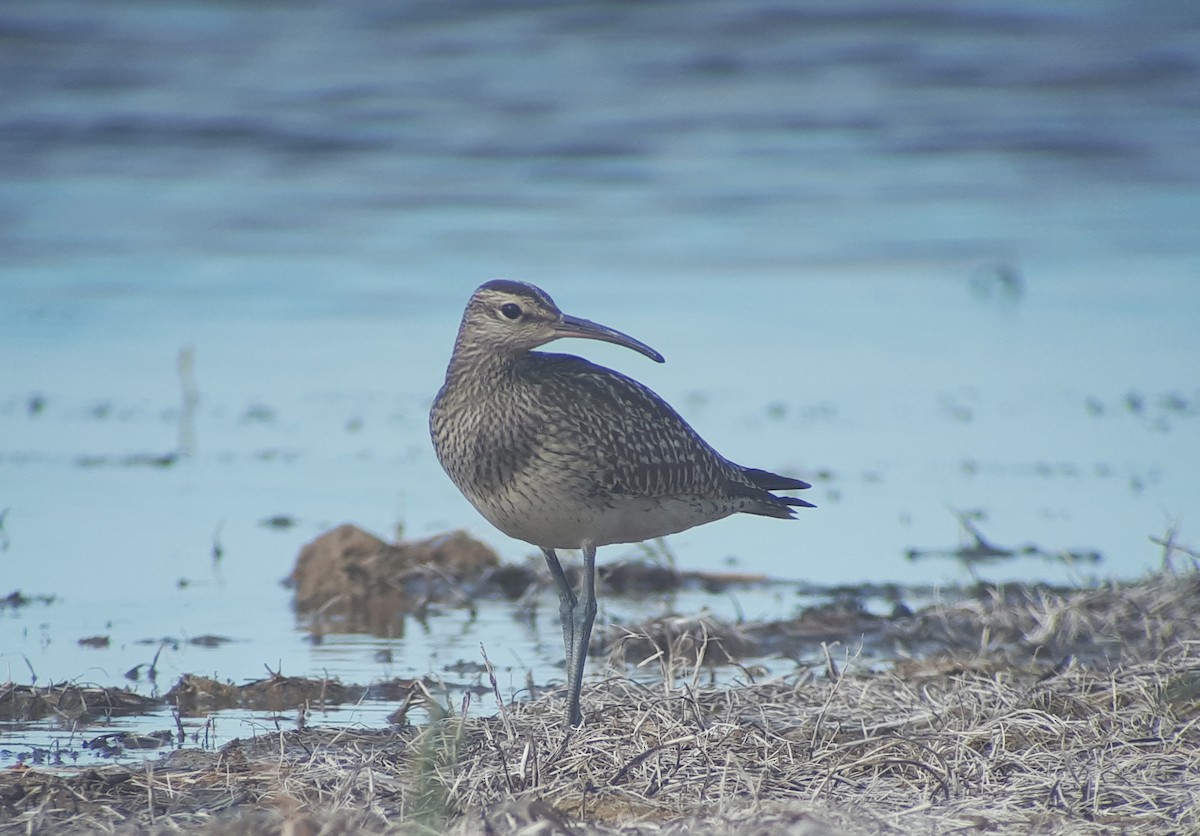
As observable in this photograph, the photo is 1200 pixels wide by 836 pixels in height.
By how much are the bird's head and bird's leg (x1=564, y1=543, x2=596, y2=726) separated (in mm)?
729

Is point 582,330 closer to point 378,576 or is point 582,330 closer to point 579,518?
point 579,518

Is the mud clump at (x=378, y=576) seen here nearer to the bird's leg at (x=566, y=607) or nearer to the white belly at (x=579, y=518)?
the bird's leg at (x=566, y=607)

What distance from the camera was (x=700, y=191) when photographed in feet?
70.3

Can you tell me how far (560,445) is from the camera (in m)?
6.25

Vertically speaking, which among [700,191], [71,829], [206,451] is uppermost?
[700,191]

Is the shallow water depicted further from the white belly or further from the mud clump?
the white belly

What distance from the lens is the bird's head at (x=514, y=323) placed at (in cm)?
655

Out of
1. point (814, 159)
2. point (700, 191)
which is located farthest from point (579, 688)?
point (814, 159)

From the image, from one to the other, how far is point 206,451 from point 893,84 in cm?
1762

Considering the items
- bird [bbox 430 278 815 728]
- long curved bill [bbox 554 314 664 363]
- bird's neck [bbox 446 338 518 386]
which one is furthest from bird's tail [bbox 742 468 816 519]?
bird's neck [bbox 446 338 518 386]

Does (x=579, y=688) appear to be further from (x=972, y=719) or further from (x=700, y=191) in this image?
(x=700, y=191)

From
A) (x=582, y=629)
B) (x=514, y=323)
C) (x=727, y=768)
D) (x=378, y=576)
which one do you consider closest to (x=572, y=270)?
(x=378, y=576)

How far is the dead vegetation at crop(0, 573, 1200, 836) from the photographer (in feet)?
15.6

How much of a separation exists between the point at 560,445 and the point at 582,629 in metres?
0.64
